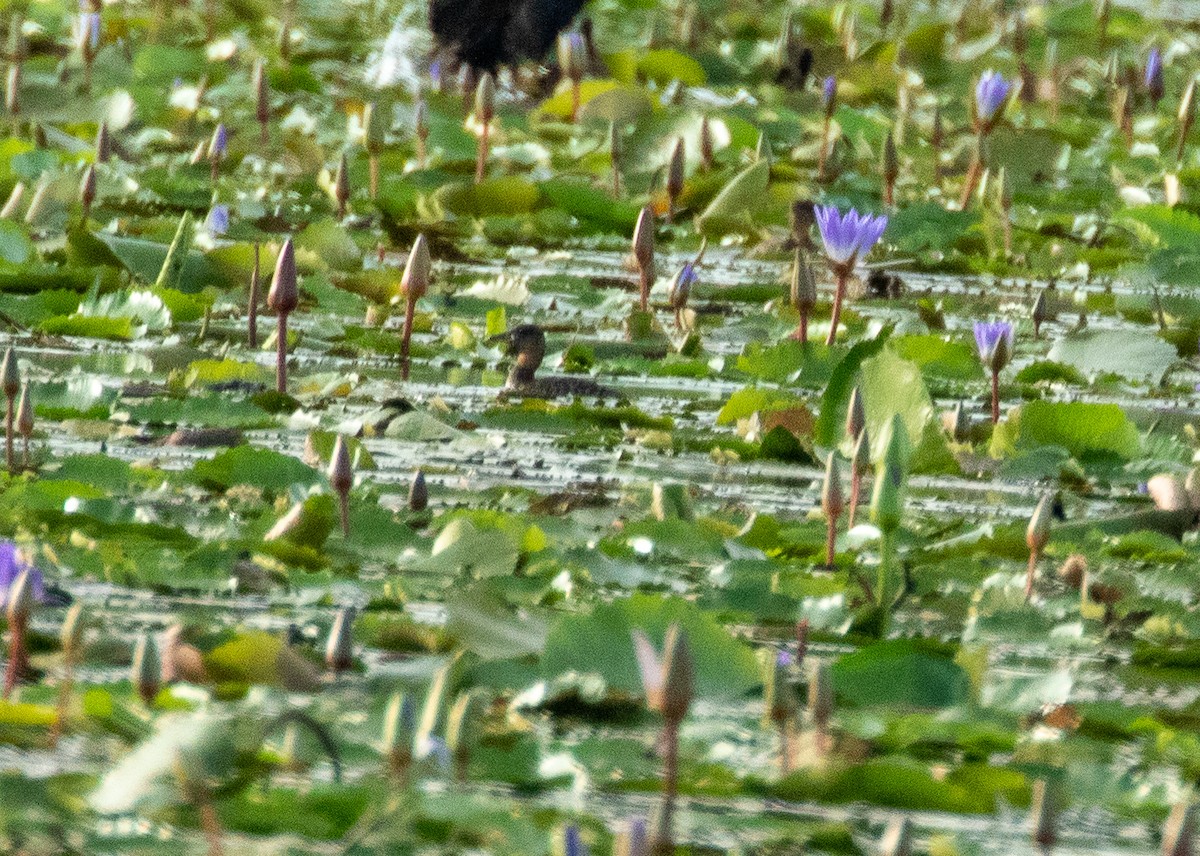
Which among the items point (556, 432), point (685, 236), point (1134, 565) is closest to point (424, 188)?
point (685, 236)

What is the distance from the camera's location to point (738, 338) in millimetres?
3520

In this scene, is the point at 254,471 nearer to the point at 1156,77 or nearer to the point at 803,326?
the point at 803,326

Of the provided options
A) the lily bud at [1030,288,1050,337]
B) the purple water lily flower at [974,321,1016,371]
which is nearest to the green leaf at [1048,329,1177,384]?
the lily bud at [1030,288,1050,337]

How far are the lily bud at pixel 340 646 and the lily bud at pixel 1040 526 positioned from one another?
2.35 ft

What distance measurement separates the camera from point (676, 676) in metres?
1.37

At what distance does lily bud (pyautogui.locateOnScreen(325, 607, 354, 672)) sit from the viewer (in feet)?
5.79

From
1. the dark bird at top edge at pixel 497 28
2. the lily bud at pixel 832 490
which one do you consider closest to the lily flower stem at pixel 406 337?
the lily bud at pixel 832 490

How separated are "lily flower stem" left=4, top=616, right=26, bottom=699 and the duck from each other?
1320 mm

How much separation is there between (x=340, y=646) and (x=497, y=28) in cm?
504

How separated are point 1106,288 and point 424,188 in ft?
5.14

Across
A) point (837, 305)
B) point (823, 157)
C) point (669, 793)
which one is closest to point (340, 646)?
point (669, 793)

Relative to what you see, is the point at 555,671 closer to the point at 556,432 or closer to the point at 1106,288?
the point at 556,432

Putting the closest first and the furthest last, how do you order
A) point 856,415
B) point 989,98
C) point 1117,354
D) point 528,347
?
point 856,415 < point 528,347 < point 1117,354 < point 989,98

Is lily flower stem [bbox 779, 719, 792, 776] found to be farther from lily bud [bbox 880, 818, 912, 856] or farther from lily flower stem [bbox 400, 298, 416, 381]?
lily flower stem [bbox 400, 298, 416, 381]
